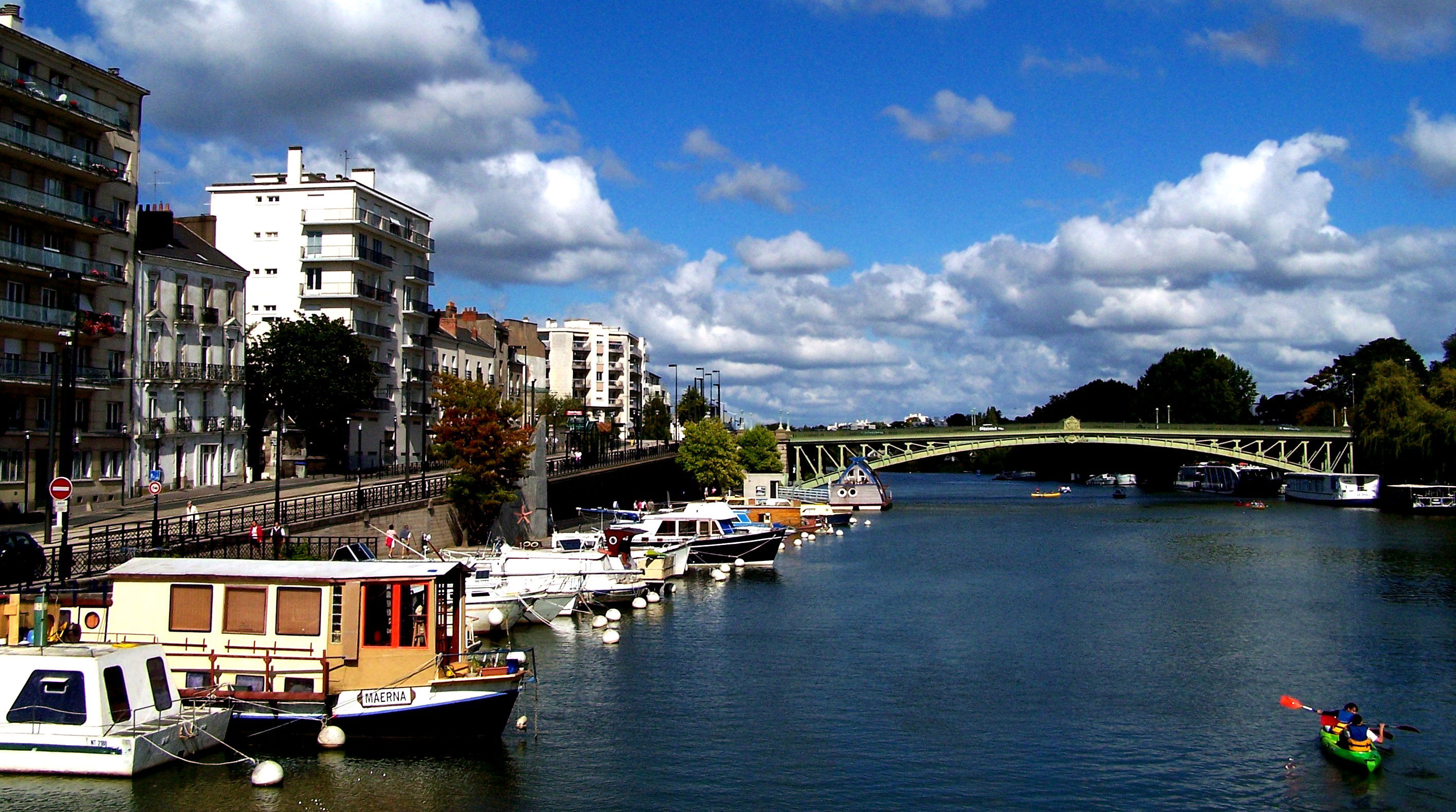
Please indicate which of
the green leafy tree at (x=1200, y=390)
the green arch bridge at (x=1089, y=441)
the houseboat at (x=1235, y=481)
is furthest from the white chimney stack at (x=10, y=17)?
the green leafy tree at (x=1200, y=390)

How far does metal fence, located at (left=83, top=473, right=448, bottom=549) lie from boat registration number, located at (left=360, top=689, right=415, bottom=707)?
49.0 ft

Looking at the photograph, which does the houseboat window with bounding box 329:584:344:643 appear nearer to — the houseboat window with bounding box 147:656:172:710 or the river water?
the river water

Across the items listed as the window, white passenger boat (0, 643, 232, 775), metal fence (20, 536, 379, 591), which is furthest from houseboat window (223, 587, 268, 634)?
the window

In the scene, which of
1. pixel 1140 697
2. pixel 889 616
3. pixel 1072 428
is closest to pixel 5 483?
pixel 889 616

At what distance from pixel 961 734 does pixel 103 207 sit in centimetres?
→ 4980

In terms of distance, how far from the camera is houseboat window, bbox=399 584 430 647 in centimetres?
2730

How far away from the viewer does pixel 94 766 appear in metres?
23.5

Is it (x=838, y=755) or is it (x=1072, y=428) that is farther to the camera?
(x=1072, y=428)

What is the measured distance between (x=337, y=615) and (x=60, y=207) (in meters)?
37.3

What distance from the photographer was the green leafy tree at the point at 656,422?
168m

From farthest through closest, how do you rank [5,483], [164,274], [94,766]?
[164,274] → [5,483] → [94,766]

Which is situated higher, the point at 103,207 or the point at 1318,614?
the point at 103,207

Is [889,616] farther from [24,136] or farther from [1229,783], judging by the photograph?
[24,136]

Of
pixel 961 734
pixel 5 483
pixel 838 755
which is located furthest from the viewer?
pixel 5 483
